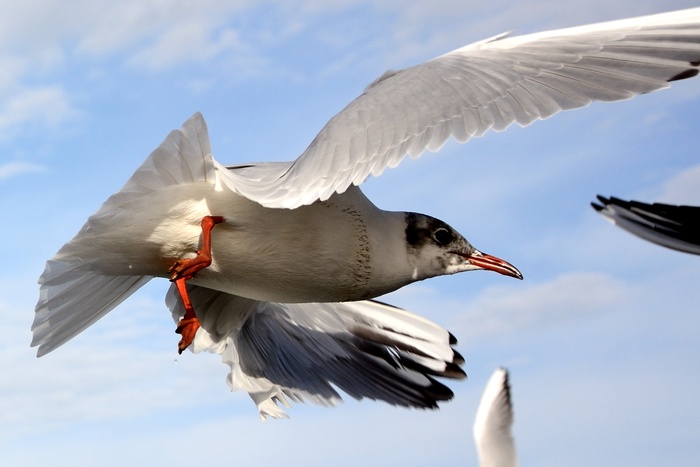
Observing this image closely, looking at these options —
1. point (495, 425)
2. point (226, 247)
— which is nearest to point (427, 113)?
point (226, 247)

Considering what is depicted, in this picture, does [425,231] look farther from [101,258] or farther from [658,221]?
[101,258]

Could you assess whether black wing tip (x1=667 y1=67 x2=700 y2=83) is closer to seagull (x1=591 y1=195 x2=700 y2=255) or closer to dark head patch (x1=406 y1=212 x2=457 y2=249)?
seagull (x1=591 y1=195 x2=700 y2=255)

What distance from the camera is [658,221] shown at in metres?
→ 3.86

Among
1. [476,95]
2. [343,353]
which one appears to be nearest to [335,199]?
[476,95]

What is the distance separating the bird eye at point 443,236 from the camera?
12.7 ft

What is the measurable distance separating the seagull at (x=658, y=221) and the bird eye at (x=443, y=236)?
0.57 m

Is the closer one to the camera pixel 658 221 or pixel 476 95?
pixel 476 95

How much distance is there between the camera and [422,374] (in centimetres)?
483

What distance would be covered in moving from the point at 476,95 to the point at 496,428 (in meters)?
1.69

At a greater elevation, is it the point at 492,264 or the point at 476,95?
the point at 476,95

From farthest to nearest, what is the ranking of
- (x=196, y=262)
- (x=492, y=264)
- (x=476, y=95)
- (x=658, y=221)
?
(x=492, y=264) < (x=658, y=221) < (x=196, y=262) < (x=476, y=95)

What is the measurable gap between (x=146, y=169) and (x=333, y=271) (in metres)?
0.72

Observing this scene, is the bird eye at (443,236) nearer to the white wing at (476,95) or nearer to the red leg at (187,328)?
the white wing at (476,95)

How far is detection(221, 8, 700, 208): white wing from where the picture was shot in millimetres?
3037
